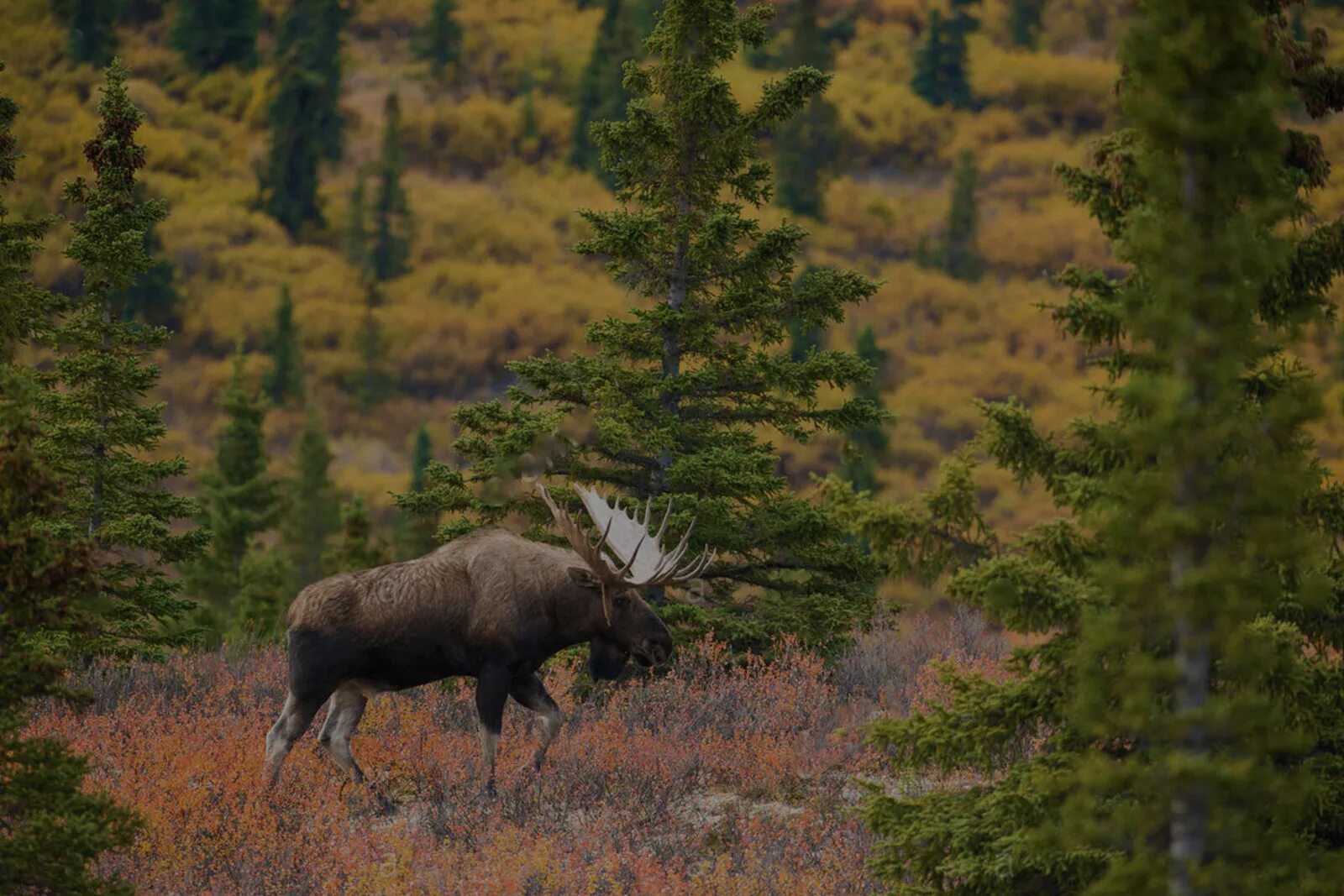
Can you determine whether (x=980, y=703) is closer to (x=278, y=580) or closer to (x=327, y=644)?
(x=327, y=644)

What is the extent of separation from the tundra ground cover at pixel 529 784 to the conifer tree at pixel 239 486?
82.7 feet

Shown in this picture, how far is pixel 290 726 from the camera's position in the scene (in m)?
11.0

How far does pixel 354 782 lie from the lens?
11.0 m

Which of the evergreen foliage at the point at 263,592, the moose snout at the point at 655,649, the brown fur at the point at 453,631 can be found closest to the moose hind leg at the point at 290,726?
the brown fur at the point at 453,631

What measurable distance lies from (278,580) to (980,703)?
1117 inches

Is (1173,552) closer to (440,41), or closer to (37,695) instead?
(37,695)

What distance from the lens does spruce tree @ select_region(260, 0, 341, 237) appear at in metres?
82.1

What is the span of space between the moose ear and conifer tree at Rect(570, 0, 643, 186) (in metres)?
73.6

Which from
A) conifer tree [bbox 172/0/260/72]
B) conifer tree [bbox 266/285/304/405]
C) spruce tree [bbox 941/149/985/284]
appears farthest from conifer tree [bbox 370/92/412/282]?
spruce tree [bbox 941/149/985/284]

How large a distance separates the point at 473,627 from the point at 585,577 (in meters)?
0.89

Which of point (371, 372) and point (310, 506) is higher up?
point (310, 506)

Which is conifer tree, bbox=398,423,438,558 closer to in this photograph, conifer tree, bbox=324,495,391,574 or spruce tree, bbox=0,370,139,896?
conifer tree, bbox=324,495,391,574

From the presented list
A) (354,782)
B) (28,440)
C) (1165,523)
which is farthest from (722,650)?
(1165,523)

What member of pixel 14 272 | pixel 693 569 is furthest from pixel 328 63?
pixel 693 569
